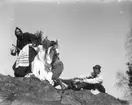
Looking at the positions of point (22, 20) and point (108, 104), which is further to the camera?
point (22, 20)

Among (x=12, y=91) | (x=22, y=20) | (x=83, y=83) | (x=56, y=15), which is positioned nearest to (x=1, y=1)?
(x=22, y=20)

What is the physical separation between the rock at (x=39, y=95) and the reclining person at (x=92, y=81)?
9cm

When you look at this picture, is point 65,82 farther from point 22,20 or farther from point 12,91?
point 22,20

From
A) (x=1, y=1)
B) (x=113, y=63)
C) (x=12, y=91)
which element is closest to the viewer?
(x=12, y=91)

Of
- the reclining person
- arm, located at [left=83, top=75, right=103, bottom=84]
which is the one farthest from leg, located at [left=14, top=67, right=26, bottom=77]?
arm, located at [left=83, top=75, right=103, bottom=84]

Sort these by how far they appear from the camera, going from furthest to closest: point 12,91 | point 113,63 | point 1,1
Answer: point 1,1
point 113,63
point 12,91

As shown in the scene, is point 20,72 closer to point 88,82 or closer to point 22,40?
point 22,40

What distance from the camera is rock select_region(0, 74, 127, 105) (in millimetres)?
4148

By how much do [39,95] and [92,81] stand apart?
867mm

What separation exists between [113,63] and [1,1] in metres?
2.21

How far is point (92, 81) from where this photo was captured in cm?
438

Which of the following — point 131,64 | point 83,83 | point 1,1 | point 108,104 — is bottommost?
point 108,104

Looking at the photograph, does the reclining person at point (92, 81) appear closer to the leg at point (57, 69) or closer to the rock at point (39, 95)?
the rock at point (39, 95)

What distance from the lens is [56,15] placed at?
4.71 metres
